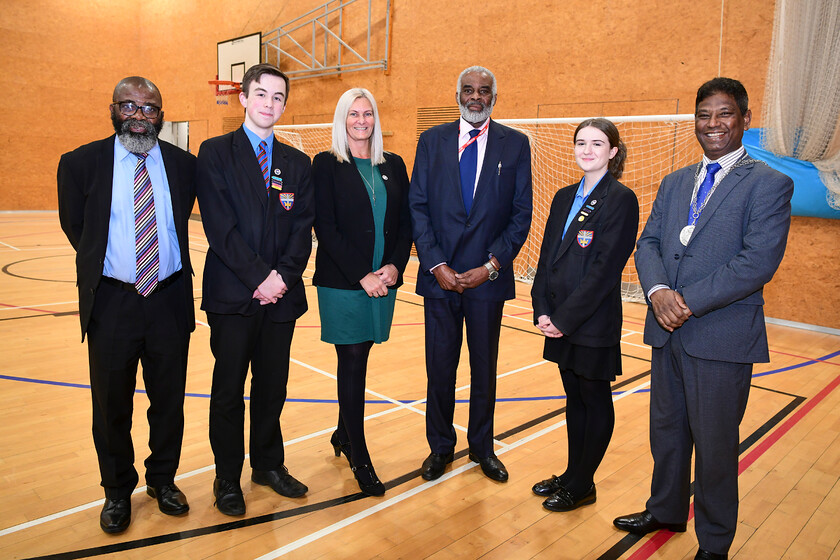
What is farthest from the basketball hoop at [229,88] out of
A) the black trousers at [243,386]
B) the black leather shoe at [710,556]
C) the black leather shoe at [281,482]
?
the black leather shoe at [710,556]

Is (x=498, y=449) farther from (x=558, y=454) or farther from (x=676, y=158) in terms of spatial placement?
(x=676, y=158)

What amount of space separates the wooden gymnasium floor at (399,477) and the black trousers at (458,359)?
0.79 feet

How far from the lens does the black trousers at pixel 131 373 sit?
2484 millimetres

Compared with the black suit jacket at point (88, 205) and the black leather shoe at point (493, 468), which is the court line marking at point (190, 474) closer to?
the black leather shoe at point (493, 468)

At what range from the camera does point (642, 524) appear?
264 centimetres

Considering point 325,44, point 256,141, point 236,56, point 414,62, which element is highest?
point 236,56

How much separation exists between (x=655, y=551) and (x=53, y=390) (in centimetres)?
393

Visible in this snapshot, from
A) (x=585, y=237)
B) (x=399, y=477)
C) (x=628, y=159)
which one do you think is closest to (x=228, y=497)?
(x=399, y=477)

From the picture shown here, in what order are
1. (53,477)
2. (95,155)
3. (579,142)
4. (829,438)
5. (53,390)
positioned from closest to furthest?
(95,155), (579,142), (53,477), (829,438), (53,390)

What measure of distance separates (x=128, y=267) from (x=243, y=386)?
712mm

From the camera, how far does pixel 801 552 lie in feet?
8.50

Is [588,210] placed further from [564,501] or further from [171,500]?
[171,500]

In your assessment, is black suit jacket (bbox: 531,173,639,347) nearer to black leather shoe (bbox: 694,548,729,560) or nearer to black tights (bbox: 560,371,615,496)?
black tights (bbox: 560,371,615,496)

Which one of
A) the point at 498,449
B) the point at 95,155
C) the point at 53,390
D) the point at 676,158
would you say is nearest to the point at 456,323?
the point at 498,449
